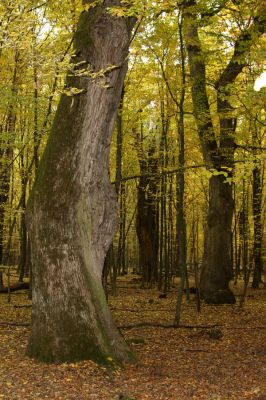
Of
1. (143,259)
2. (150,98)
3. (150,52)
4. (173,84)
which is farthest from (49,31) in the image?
(143,259)

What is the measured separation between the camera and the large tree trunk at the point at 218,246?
43.4 feet

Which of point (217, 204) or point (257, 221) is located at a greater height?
point (217, 204)

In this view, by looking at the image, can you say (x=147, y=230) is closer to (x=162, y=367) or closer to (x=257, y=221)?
(x=257, y=221)

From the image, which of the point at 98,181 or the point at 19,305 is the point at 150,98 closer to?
the point at 19,305

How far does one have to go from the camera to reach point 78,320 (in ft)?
20.1

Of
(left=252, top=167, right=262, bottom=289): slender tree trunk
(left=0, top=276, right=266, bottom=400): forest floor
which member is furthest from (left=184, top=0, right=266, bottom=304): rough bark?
(left=252, top=167, right=262, bottom=289): slender tree trunk

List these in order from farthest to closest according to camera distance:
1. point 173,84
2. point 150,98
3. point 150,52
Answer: point 150,98, point 173,84, point 150,52

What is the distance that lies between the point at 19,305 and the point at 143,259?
29.1 feet

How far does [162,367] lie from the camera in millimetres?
6488

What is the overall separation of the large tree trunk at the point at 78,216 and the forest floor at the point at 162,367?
1.25ft

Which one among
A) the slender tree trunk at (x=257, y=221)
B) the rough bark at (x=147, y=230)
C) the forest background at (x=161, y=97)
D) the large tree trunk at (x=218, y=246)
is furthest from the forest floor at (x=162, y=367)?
the rough bark at (x=147, y=230)

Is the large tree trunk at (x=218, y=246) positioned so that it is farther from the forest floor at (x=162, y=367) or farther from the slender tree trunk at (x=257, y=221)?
the slender tree trunk at (x=257, y=221)

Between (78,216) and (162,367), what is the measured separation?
2.64m

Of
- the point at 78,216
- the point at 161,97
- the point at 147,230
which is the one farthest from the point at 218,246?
the point at 78,216
